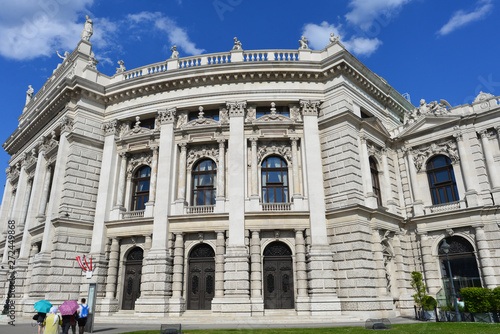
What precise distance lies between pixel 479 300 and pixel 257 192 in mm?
14849

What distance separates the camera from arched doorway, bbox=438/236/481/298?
25203 millimetres

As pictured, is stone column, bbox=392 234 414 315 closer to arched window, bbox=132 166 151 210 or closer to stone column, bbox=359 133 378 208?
stone column, bbox=359 133 378 208

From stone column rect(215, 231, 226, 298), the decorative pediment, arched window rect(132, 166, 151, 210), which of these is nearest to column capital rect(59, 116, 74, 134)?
arched window rect(132, 166, 151, 210)

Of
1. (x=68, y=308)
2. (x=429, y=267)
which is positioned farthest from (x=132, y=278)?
(x=429, y=267)

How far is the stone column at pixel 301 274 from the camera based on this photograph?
75.5 feet

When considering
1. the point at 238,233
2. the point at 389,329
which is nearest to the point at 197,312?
the point at 238,233

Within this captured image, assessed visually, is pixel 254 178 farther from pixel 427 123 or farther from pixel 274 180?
pixel 427 123

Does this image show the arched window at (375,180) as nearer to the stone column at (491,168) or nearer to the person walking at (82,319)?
the stone column at (491,168)

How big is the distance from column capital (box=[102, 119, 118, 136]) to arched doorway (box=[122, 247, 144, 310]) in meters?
10.2

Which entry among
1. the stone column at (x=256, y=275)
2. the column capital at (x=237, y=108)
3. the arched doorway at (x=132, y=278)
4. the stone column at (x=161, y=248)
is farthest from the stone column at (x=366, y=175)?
the arched doorway at (x=132, y=278)

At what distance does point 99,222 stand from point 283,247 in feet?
47.0

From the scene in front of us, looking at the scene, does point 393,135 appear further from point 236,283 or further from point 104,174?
point 104,174

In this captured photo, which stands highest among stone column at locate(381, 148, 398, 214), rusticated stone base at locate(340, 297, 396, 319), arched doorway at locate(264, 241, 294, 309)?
stone column at locate(381, 148, 398, 214)

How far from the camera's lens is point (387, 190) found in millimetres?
28984
